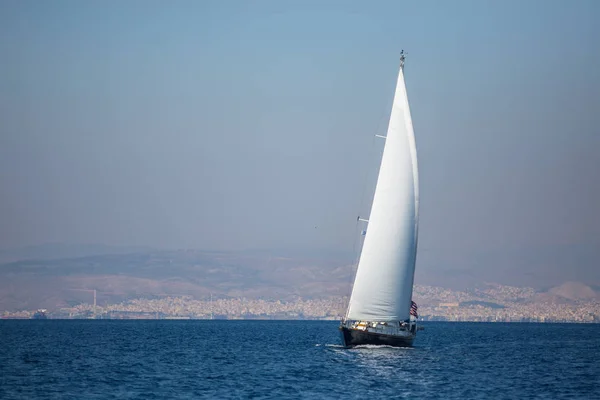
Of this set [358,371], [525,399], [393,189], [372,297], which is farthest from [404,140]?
[525,399]

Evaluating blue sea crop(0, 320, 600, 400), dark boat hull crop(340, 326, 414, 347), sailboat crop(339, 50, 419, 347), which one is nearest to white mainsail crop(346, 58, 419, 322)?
sailboat crop(339, 50, 419, 347)

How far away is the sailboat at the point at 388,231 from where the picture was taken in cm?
8262

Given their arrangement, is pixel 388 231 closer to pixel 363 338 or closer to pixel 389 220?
pixel 389 220

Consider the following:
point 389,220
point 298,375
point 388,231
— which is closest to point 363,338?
point 388,231

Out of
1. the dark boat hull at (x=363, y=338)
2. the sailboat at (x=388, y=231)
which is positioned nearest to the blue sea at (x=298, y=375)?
the dark boat hull at (x=363, y=338)

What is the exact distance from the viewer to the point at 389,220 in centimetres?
8294

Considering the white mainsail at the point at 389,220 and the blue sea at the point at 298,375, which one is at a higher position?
the white mainsail at the point at 389,220

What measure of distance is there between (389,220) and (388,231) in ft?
3.25

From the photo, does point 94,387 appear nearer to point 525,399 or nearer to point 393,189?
point 525,399

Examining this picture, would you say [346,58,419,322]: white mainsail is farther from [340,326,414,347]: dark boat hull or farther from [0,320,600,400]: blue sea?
[0,320,600,400]: blue sea

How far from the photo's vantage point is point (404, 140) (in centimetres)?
8262

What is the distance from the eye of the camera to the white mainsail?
82.6m

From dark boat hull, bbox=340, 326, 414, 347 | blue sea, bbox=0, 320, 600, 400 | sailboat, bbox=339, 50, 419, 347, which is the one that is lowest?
blue sea, bbox=0, 320, 600, 400

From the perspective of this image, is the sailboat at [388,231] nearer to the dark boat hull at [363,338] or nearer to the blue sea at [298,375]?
the dark boat hull at [363,338]
